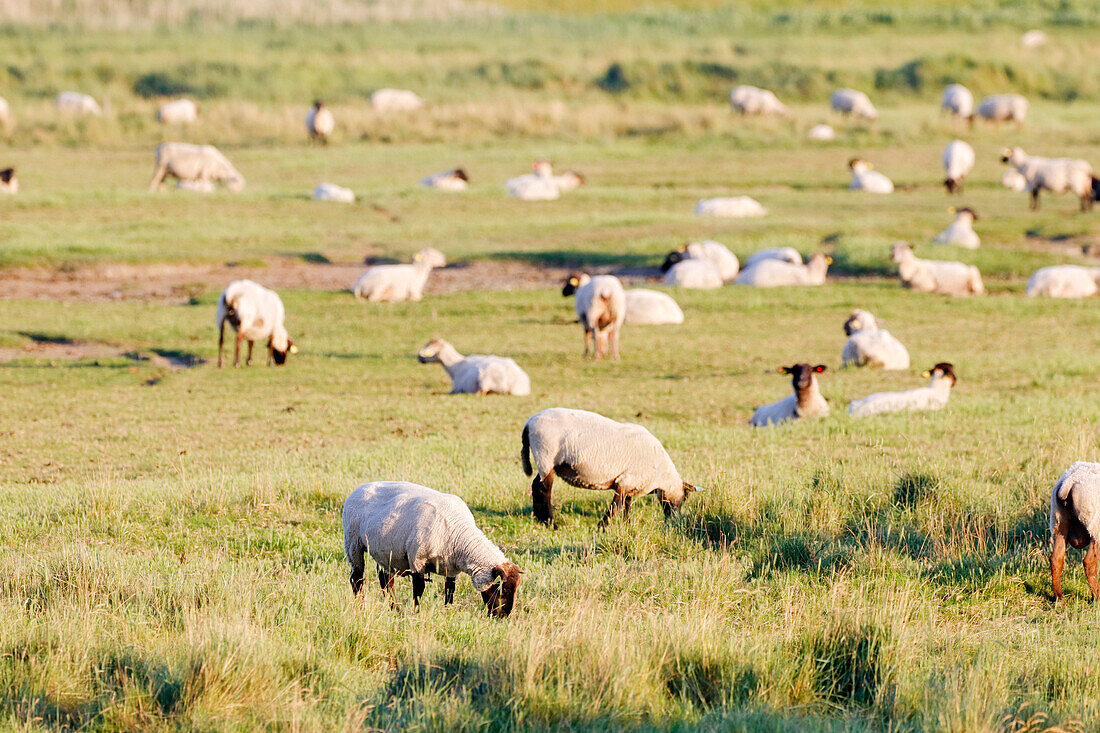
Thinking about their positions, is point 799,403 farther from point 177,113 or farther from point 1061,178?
point 177,113

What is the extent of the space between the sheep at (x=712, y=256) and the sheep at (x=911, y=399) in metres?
9.53

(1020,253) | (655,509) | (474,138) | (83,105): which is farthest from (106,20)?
(655,509)

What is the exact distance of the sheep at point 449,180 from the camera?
34.4 metres

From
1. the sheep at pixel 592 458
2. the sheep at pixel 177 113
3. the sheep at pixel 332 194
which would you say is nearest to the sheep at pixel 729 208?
the sheep at pixel 332 194

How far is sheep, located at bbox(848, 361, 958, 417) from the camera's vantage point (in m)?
13.7

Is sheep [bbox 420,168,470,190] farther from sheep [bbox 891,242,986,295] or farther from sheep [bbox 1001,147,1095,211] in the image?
sheep [bbox 1001,147,1095,211]

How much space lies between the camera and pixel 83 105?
151 feet

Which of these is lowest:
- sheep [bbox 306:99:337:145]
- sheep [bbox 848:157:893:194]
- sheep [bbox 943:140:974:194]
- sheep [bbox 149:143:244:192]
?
sheep [bbox 149:143:244:192]

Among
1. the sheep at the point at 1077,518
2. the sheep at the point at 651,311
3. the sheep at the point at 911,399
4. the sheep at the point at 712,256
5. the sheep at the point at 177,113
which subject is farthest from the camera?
the sheep at the point at 177,113

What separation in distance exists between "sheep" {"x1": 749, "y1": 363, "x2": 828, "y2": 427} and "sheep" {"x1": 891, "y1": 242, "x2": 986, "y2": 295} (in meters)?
9.53

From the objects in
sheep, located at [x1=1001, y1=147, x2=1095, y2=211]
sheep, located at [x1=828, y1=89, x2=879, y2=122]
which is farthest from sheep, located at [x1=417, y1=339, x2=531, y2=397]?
sheep, located at [x1=828, y1=89, x2=879, y2=122]

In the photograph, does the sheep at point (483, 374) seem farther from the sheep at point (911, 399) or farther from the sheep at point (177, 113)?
the sheep at point (177, 113)

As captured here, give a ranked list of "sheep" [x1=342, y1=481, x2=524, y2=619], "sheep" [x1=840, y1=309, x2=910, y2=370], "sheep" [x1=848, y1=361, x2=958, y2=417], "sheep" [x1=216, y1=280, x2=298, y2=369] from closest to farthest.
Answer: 1. "sheep" [x1=342, y1=481, x2=524, y2=619]
2. "sheep" [x1=848, y1=361, x2=958, y2=417]
3. "sheep" [x1=216, y1=280, x2=298, y2=369]
4. "sheep" [x1=840, y1=309, x2=910, y2=370]

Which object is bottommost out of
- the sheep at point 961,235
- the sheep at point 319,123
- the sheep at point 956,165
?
the sheep at point 961,235
